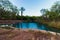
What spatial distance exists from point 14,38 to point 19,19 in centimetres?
2793

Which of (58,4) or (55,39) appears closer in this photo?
(55,39)

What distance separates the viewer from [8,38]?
209 inches

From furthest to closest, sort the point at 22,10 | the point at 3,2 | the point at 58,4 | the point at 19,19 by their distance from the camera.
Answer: the point at 22,10
the point at 19,19
the point at 58,4
the point at 3,2

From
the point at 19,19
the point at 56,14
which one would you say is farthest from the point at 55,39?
the point at 19,19

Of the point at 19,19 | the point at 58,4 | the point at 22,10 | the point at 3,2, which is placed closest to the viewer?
the point at 3,2

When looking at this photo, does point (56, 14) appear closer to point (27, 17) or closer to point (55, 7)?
point (55, 7)

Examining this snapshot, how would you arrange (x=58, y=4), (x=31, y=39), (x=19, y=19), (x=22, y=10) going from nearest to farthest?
(x=31, y=39) < (x=58, y=4) < (x=19, y=19) < (x=22, y=10)

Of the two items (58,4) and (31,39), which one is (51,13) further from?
(31,39)

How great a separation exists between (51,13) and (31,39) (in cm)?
2405

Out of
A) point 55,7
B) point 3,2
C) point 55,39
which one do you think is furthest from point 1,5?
point 55,39

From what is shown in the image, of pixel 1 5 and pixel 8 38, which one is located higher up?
pixel 1 5

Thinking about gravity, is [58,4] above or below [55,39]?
above

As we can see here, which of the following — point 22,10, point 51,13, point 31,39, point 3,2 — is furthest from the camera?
point 22,10

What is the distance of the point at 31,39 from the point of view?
5.12 m
